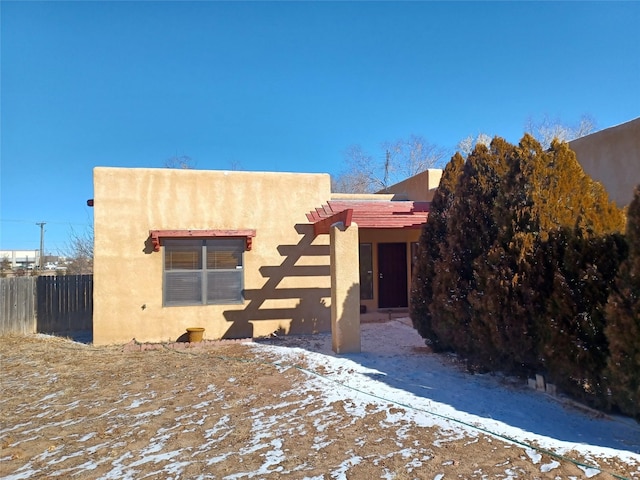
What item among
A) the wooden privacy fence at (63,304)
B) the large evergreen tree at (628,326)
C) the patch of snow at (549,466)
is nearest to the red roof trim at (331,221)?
the large evergreen tree at (628,326)

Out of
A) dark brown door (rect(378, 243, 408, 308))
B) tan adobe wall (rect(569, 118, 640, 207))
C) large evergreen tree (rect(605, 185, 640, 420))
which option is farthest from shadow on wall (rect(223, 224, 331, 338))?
large evergreen tree (rect(605, 185, 640, 420))

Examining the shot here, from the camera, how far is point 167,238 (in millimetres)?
10141

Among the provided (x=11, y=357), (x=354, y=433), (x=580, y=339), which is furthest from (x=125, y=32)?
(x=580, y=339)

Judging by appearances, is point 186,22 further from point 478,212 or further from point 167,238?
point 478,212

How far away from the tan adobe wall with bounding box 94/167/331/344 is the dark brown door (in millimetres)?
2612

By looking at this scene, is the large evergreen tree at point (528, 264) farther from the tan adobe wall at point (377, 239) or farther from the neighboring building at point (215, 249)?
the tan adobe wall at point (377, 239)

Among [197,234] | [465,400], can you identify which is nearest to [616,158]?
[465,400]

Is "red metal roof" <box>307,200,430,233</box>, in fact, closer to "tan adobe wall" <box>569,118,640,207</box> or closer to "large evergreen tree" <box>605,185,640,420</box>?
"tan adobe wall" <box>569,118,640,207</box>

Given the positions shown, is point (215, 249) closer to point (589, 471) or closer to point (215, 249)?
point (215, 249)

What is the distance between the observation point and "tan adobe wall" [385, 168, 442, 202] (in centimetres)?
1238

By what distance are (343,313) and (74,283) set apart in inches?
346

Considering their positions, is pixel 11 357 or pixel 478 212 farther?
pixel 11 357

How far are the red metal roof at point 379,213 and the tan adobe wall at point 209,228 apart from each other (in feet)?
3.51

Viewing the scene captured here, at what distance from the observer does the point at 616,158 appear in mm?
7414
